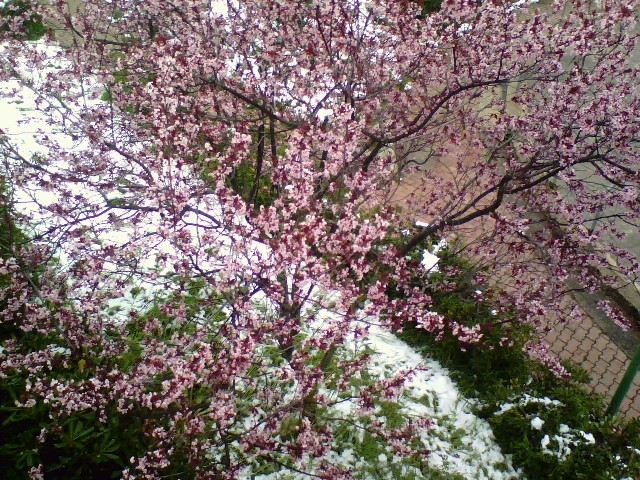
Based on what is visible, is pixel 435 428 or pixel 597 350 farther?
pixel 597 350

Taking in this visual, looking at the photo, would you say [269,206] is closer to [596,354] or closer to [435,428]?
[435,428]

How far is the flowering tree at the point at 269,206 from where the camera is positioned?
3338 mm

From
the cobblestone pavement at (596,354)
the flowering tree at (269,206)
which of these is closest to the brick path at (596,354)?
the cobblestone pavement at (596,354)

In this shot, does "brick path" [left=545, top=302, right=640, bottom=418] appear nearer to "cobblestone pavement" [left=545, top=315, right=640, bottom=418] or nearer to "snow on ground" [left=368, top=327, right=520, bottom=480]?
"cobblestone pavement" [left=545, top=315, right=640, bottom=418]

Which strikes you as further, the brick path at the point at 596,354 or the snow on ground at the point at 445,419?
the brick path at the point at 596,354

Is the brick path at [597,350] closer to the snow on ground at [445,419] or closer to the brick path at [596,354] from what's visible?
the brick path at [596,354]

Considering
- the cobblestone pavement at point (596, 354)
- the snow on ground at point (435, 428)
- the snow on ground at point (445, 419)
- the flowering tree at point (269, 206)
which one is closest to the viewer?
the flowering tree at point (269, 206)

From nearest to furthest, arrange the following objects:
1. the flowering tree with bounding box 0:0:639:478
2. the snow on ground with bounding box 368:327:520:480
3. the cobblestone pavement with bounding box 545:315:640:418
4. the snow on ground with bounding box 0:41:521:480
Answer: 1. the flowering tree with bounding box 0:0:639:478
2. the snow on ground with bounding box 0:41:521:480
3. the snow on ground with bounding box 368:327:520:480
4. the cobblestone pavement with bounding box 545:315:640:418

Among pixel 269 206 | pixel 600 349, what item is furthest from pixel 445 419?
pixel 269 206

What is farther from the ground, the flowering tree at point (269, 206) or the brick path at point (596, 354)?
the flowering tree at point (269, 206)

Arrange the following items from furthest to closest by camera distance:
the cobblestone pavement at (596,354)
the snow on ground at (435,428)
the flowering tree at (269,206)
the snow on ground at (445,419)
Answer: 1. the cobblestone pavement at (596,354)
2. the snow on ground at (445,419)
3. the snow on ground at (435,428)
4. the flowering tree at (269,206)

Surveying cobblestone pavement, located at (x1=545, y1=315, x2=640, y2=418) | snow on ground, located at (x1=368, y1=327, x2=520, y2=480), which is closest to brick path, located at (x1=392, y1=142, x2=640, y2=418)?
cobblestone pavement, located at (x1=545, y1=315, x2=640, y2=418)

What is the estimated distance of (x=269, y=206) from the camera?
4410 millimetres

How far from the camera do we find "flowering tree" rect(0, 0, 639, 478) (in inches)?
131
